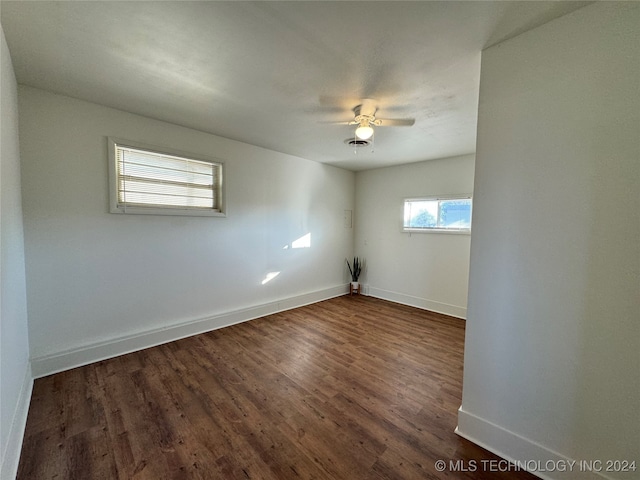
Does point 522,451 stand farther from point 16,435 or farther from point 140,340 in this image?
point 140,340

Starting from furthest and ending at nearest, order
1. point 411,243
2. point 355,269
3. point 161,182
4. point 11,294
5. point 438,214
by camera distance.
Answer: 1. point 355,269
2. point 411,243
3. point 438,214
4. point 161,182
5. point 11,294

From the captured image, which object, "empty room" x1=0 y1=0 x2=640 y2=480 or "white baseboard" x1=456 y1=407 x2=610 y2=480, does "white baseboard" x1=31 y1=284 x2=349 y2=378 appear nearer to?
"empty room" x1=0 y1=0 x2=640 y2=480

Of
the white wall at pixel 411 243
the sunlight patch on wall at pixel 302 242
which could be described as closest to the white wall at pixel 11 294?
the sunlight patch on wall at pixel 302 242

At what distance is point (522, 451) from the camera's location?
1.42 m

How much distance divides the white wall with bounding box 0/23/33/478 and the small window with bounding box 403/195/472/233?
4.64 meters

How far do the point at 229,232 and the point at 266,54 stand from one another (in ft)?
7.54

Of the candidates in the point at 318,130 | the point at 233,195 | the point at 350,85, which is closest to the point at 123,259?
the point at 233,195

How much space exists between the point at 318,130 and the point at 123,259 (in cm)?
260

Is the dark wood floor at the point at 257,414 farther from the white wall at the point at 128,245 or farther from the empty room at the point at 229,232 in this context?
the white wall at the point at 128,245

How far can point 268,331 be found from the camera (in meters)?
3.26

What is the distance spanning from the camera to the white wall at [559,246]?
3.72ft

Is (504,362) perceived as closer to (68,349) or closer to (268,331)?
(268,331)

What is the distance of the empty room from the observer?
3.99 ft

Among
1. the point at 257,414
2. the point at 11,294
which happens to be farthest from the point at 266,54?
the point at 257,414
